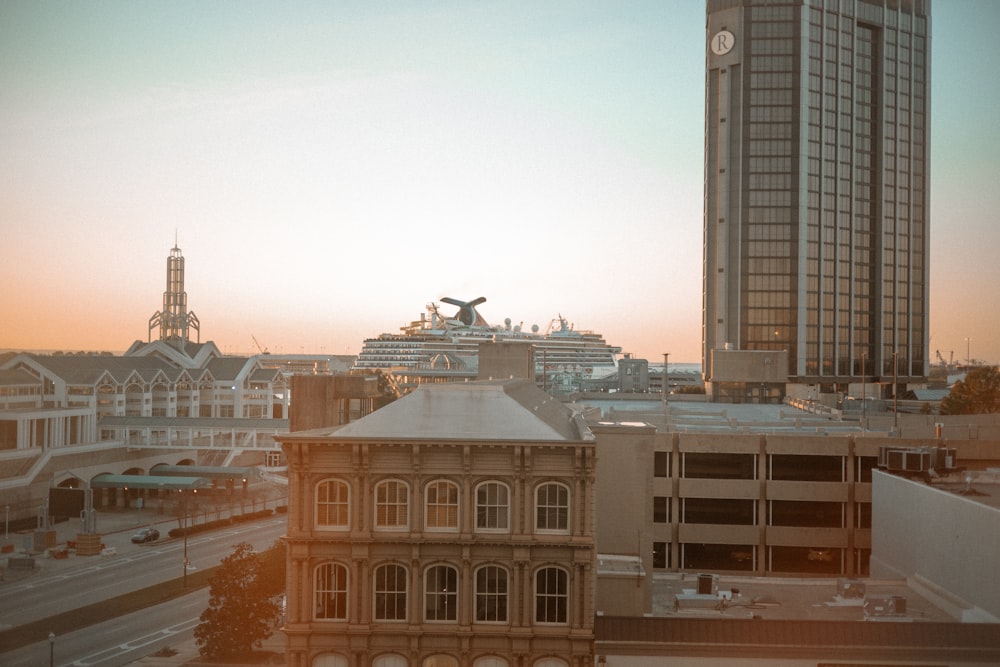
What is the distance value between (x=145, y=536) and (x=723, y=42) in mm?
60000

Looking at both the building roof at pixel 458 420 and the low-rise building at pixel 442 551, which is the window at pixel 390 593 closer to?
the low-rise building at pixel 442 551

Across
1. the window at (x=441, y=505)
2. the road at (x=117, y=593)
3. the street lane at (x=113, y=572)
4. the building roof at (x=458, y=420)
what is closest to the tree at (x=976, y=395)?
the street lane at (x=113, y=572)

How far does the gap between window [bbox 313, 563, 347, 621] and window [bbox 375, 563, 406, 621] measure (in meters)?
0.67

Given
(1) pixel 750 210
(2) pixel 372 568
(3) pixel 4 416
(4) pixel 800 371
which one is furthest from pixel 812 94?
(2) pixel 372 568

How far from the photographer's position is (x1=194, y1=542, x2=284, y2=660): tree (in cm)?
2527

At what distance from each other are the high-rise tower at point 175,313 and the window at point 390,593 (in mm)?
43746

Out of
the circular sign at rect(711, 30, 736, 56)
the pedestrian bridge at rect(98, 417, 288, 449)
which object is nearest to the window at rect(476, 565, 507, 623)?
the pedestrian bridge at rect(98, 417, 288, 449)

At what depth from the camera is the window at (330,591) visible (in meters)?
17.3

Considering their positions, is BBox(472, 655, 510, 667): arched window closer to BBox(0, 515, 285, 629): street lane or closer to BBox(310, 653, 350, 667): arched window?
BBox(310, 653, 350, 667): arched window

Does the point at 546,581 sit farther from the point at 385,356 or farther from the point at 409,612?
the point at 385,356

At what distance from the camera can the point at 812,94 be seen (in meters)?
76.7

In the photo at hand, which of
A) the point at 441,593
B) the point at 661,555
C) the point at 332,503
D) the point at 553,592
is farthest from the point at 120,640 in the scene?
the point at 661,555

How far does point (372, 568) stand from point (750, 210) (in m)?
65.3

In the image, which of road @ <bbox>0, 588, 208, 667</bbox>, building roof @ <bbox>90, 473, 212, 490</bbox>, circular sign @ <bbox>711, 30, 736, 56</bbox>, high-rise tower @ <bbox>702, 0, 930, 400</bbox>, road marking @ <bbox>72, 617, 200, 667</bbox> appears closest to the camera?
road @ <bbox>0, 588, 208, 667</bbox>
